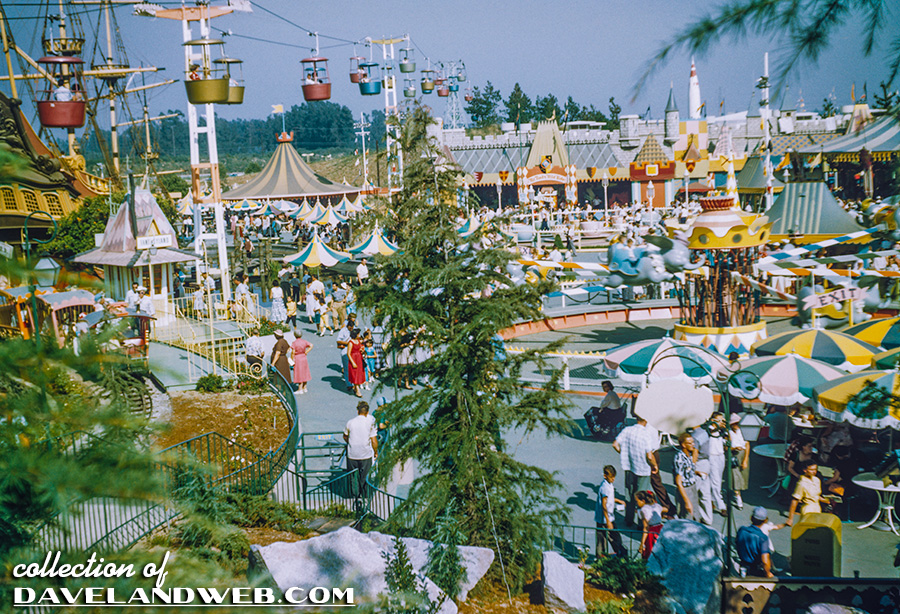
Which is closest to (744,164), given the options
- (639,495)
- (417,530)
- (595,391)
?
(595,391)

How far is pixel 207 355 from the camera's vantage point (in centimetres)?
1478

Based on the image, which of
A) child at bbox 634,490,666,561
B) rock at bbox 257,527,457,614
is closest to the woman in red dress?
child at bbox 634,490,666,561

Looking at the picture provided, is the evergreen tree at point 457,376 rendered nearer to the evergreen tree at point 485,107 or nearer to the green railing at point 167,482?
the green railing at point 167,482

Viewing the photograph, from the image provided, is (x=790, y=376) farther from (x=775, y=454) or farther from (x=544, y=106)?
(x=544, y=106)

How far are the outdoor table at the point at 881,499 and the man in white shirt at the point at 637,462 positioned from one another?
7.33 feet

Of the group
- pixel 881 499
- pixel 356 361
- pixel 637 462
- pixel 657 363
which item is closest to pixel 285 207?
pixel 356 361

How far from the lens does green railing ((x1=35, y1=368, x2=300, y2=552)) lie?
1.82 m

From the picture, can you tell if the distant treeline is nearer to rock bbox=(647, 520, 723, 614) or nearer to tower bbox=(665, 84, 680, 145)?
tower bbox=(665, 84, 680, 145)

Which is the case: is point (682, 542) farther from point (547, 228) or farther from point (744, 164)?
point (744, 164)

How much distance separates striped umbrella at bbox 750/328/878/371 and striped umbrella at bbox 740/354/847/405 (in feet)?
1.52

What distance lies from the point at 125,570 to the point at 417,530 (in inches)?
175

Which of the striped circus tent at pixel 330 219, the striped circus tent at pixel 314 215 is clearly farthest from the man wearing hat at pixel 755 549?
the striped circus tent at pixel 314 215

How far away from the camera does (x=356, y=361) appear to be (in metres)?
13.2

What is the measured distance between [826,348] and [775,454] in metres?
1.89
